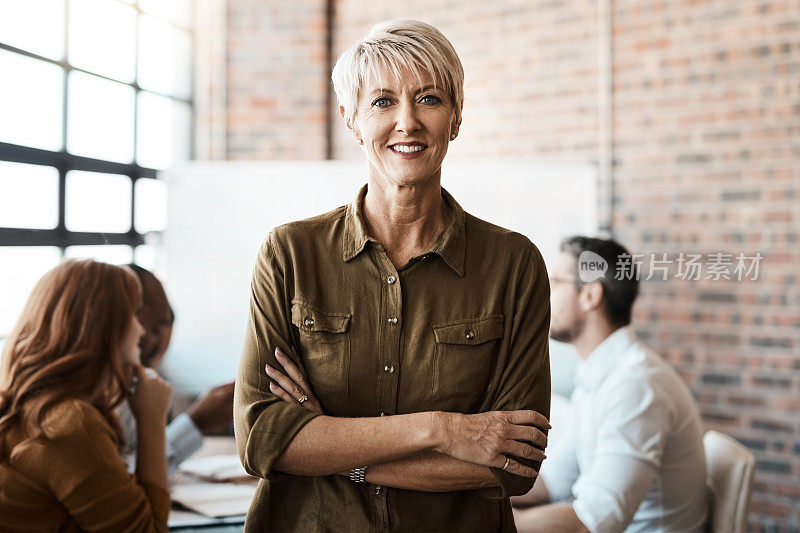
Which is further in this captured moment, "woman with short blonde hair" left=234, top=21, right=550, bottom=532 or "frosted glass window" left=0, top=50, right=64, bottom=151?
"frosted glass window" left=0, top=50, right=64, bottom=151

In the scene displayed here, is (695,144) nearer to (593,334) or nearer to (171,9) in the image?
(593,334)

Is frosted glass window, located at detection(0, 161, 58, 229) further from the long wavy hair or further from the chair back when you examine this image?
the chair back

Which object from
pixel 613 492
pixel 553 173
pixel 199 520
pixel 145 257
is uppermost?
pixel 553 173

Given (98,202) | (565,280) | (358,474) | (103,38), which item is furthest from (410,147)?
(103,38)

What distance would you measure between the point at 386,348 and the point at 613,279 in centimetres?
129

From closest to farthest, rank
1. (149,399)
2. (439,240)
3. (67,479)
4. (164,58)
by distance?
(439,240)
(67,479)
(149,399)
(164,58)

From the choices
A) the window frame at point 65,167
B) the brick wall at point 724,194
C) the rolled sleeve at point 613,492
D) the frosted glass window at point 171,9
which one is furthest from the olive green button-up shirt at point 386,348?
the frosted glass window at point 171,9

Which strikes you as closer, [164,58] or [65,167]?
[65,167]

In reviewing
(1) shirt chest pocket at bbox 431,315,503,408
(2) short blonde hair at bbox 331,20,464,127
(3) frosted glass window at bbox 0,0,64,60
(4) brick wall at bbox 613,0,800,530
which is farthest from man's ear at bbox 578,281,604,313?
(3) frosted glass window at bbox 0,0,64,60

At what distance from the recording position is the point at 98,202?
3.84 m

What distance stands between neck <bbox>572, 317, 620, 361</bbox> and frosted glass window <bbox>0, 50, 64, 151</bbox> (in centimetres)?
259

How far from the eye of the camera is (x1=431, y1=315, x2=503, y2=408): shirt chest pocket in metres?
1.35

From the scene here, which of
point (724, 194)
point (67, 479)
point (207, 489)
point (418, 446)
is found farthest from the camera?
point (724, 194)

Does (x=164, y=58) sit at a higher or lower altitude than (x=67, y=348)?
higher
